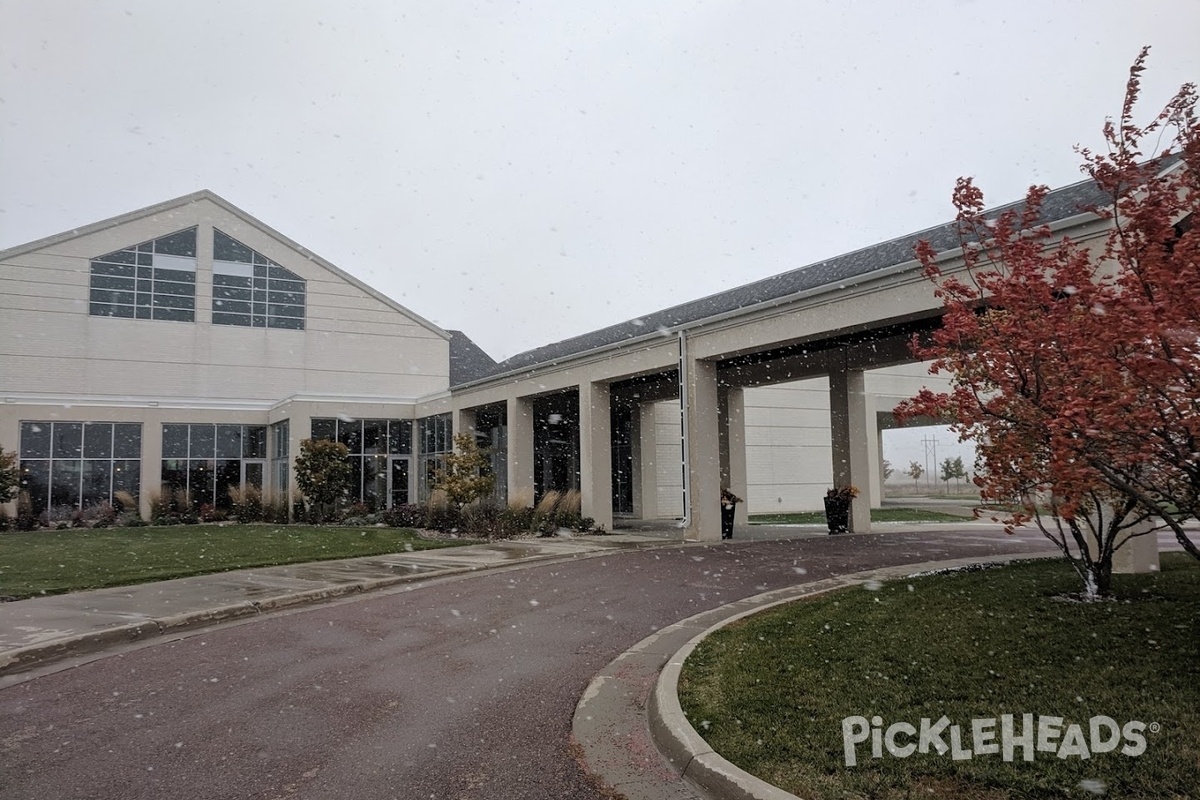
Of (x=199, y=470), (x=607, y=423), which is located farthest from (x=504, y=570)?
(x=199, y=470)

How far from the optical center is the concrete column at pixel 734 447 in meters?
24.4

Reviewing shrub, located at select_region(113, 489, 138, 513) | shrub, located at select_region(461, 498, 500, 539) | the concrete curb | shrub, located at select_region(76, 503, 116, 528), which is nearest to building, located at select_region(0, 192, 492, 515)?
shrub, located at select_region(113, 489, 138, 513)

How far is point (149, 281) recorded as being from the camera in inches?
1321

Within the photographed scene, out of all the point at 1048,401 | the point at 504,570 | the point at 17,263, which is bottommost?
the point at 504,570

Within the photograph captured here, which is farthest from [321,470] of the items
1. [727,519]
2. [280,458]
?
[727,519]

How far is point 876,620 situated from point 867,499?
47.8ft

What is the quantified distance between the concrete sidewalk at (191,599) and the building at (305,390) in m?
8.27

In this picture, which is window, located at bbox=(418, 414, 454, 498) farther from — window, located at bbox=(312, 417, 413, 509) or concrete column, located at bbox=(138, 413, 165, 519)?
concrete column, located at bbox=(138, 413, 165, 519)

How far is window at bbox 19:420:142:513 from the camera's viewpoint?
28219mm

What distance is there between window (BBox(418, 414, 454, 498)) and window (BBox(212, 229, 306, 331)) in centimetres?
941

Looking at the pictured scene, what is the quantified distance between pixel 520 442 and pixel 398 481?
371 inches

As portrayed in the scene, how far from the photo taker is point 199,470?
30.9 metres

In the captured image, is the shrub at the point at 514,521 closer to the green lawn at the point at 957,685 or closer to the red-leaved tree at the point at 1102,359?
the green lawn at the point at 957,685

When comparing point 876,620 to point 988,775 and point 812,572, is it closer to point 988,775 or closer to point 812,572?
point 988,775
